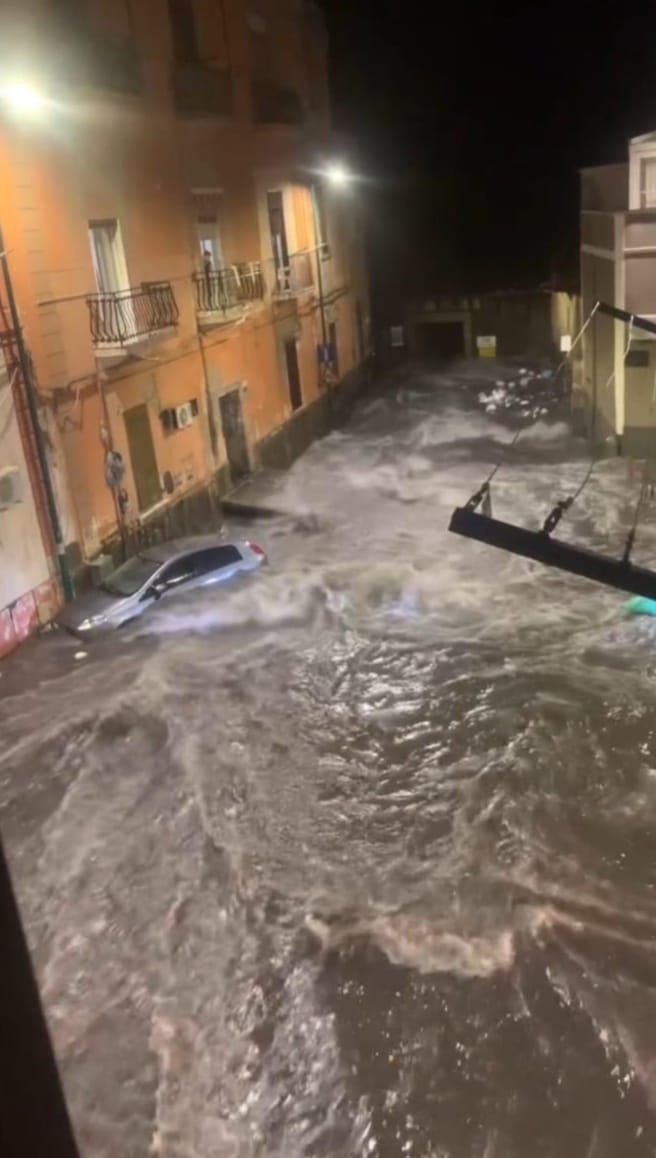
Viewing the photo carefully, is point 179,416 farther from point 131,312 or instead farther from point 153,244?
point 153,244

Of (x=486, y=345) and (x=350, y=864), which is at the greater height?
(x=486, y=345)

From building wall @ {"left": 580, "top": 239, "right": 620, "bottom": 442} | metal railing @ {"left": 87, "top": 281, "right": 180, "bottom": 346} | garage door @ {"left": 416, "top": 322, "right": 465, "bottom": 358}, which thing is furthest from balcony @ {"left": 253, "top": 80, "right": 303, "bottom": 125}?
garage door @ {"left": 416, "top": 322, "right": 465, "bottom": 358}

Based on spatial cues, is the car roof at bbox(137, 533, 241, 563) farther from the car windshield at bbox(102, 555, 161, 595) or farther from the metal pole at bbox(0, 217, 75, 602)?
the metal pole at bbox(0, 217, 75, 602)

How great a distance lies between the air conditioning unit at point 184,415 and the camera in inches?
696

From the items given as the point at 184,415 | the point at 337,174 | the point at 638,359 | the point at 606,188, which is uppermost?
the point at 337,174

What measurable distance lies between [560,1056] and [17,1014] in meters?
6.87

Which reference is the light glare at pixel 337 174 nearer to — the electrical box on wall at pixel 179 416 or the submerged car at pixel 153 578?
the electrical box on wall at pixel 179 416

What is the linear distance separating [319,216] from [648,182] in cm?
954

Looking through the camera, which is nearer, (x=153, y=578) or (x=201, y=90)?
(x=153, y=578)

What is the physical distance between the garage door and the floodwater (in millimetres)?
22003

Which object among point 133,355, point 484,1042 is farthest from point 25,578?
point 484,1042

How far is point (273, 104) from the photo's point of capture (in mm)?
22219

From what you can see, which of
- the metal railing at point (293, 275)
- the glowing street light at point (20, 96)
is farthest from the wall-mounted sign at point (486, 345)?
the glowing street light at point (20, 96)

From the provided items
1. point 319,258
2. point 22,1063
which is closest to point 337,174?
point 319,258
